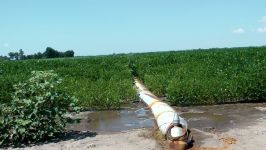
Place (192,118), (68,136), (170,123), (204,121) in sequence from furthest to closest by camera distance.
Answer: (192,118) < (204,121) < (68,136) < (170,123)

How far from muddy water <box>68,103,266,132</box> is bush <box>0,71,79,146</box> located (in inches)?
54.7

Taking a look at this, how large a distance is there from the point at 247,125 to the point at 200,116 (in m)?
1.80

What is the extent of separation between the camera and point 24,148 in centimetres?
893

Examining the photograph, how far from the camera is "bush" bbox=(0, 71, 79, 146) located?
9.17 meters

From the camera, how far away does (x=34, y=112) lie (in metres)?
9.25

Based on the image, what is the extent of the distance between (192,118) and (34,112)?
4.00 metres

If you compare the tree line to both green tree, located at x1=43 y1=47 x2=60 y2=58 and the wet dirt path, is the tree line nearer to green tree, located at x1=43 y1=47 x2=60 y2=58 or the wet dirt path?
green tree, located at x1=43 y1=47 x2=60 y2=58

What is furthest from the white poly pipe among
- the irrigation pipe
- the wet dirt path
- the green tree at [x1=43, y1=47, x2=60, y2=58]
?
the green tree at [x1=43, y1=47, x2=60, y2=58]

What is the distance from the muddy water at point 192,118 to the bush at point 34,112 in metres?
1.39

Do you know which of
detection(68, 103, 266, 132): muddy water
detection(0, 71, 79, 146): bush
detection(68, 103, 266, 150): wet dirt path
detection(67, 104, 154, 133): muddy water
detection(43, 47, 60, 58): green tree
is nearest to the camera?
detection(68, 103, 266, 150): wet dirt path

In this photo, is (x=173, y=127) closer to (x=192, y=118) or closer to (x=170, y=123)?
(x=170, y=123)

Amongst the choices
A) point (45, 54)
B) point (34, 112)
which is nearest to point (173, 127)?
point (34, 112)

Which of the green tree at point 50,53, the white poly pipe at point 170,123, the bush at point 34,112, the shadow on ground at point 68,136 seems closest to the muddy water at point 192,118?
the shadow on ground at point 68,136

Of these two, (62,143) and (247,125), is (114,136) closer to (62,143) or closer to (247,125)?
(62,143)
